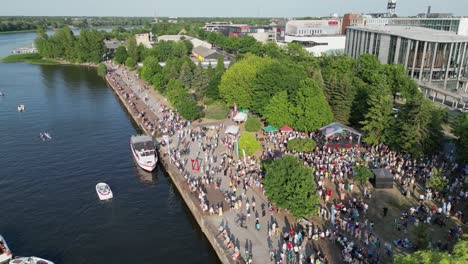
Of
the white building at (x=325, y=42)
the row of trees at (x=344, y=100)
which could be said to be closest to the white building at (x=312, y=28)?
the white building at (x=325, y=42)

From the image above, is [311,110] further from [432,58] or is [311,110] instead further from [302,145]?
[432,58]

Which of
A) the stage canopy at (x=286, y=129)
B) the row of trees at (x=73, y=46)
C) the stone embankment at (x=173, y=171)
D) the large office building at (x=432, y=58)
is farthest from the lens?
the row of trees at (x=73, y=46)

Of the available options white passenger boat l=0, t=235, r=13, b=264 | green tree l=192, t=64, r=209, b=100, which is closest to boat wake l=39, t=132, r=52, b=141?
green tree l=192, t=64, r=209, b=100

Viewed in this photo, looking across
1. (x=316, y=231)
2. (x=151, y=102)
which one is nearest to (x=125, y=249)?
(x=316, y=231)

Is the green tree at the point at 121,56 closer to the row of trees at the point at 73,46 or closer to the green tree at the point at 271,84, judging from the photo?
the row of trees at the point at 73,46

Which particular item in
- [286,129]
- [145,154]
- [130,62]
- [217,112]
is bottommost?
[145,154]

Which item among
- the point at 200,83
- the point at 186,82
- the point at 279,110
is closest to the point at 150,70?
the point at 186,82
